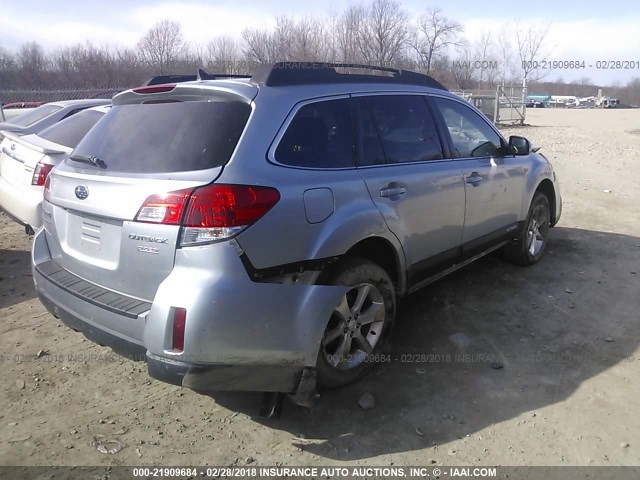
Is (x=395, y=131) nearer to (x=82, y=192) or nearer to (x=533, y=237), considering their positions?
(x=82, y=192)

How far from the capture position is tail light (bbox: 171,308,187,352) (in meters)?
2.34

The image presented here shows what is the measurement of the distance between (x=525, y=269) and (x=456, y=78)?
3400 cm

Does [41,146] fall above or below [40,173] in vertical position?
above

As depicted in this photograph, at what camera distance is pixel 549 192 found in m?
5.52

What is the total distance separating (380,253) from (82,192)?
1.82 meters

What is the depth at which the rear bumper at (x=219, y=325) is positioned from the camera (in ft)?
7.72

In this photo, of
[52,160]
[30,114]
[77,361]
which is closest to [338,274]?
[77,361]

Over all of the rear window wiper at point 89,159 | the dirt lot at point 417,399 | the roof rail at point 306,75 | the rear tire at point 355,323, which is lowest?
the dirt lot at point 417,399

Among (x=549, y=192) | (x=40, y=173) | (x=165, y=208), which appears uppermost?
(x=165, y=208)

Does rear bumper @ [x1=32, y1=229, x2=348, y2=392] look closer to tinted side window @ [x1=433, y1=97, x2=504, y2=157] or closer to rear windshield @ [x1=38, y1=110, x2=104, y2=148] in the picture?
tinted side window @ [x1=433, y1=97, x2=504, y2=157]

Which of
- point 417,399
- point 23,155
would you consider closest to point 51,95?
point 23,155

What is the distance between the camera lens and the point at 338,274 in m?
2.87

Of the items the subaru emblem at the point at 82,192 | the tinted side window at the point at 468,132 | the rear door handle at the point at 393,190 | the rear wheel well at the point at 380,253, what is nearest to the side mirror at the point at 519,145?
the tinted side window at the point at 468,132

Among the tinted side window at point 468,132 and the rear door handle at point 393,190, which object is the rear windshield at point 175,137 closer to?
the rear door handle at point 393,190
